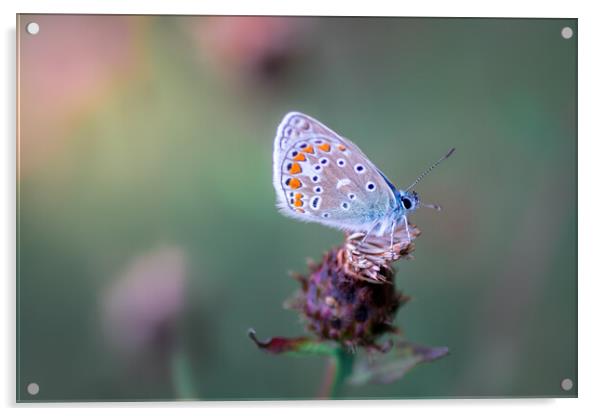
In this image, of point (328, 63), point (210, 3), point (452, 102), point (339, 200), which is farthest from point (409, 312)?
point (210, 3)

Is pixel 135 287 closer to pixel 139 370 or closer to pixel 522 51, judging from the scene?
pixel 139 370

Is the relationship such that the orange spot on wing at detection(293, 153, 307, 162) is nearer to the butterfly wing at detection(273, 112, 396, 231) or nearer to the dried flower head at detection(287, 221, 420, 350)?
the butterfly wing at detection(273, 112, 396, 231)

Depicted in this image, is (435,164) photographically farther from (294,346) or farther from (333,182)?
(294,346)

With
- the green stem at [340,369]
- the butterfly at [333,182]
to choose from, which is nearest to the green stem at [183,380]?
the green stem at [340,369]

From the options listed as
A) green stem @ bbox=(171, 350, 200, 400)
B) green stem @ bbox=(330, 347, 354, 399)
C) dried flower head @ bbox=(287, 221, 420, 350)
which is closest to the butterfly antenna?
dried flower head @ bbox=(287, 221, 420, 350)

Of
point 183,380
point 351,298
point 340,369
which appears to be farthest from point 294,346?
point 183,380
